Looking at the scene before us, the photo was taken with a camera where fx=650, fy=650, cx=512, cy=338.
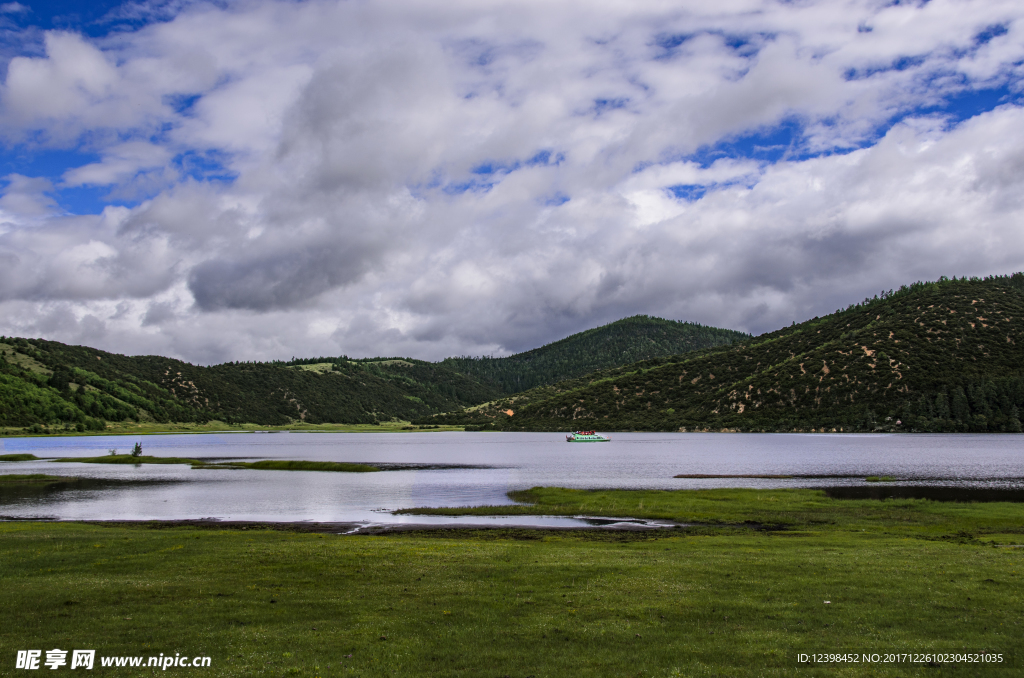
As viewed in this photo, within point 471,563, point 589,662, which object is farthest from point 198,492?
point 589,662

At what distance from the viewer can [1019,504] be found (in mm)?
50031

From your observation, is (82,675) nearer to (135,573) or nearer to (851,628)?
(135,573)

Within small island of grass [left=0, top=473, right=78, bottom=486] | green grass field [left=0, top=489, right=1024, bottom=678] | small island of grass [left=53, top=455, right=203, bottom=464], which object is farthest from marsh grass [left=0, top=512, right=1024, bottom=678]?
small island of grass [left=53, top=455, right=203, bottom=464]

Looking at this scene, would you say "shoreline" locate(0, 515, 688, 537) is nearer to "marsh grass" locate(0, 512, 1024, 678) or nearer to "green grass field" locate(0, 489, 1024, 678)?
"green grass field" locate(0, 489, 1024, 678)

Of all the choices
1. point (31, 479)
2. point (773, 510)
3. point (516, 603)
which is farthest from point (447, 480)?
point (516, 603)

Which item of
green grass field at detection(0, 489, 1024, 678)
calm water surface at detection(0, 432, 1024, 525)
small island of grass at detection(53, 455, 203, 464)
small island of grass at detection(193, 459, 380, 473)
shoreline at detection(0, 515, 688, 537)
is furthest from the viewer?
small island of grass at detection(53, 455, 203, 464)

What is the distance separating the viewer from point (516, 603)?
20.2 meters

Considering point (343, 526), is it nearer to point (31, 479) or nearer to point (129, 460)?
point (31, 479)

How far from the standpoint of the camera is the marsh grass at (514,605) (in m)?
14.9

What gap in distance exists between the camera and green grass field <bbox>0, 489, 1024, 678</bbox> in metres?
14.9

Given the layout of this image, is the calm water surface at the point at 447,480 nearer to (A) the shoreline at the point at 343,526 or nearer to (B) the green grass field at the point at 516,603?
(A) the shoreline at the point at 343,526

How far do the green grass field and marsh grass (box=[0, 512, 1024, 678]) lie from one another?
0.08 metres

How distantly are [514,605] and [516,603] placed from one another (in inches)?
9.6

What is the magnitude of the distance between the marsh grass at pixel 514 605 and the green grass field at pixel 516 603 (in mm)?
79
